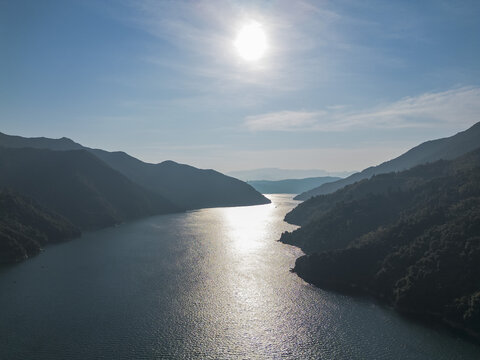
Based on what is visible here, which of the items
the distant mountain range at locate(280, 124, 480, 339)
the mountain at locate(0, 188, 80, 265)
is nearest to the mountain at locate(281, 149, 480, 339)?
the distant mountain range at locate(280, 124, 480, 339)

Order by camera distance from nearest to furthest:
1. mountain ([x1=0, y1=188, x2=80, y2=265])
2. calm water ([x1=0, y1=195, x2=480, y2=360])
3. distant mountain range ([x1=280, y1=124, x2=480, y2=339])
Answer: calm water ([x1=0, y1=195, x2=480, y2=360])
distant mountain range ([x1=280, y1=124, x2=480, y2=339])
mountain ([x1=0, y1=188, x2=80, y2=265])

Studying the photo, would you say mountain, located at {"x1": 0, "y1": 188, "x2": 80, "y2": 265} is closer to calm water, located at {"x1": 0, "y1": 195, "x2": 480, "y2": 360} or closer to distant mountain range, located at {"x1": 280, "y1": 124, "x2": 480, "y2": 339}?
calm water, located at {"x1": 0, "y1": 195, "x2": 480, "y2": 360}

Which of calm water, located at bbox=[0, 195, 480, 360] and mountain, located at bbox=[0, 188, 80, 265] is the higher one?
mountain, located at bbox=[0, 188, 80, 265]

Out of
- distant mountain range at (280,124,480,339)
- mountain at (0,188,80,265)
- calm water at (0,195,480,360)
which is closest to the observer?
calm water at (0,195,480,360)

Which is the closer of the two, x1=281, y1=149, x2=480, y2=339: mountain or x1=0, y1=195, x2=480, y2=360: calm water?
x1=0, y1=195, x2=480, y2=360: calm water

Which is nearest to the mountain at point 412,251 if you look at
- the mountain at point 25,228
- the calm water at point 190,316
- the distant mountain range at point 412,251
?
the distant mountain range at point 412,251

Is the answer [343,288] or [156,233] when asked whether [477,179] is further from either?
[156,233]

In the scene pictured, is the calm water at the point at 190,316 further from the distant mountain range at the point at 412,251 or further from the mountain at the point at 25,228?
the mountain at the point at 25,228
